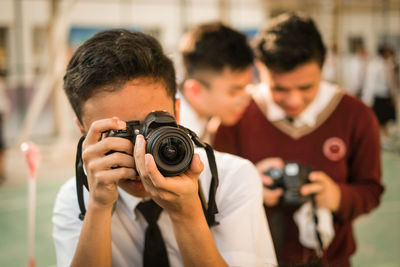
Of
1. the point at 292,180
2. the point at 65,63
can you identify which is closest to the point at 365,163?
the point at 292,180

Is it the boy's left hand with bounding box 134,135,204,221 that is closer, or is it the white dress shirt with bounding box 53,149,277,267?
the boy's left hand with bounding box 134,135,204,221

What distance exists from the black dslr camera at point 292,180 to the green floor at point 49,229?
1.86m

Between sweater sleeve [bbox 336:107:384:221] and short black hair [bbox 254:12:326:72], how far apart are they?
32 cm

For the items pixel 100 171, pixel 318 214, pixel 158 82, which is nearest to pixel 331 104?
pixel 318 214

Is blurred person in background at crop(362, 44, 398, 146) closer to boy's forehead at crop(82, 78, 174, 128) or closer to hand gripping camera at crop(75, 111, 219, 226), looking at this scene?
boy's forehead at crop(82, 78, 174, 128)

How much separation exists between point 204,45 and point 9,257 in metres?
2.34

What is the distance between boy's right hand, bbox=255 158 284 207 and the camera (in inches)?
65.5

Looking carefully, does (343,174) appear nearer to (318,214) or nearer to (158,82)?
(318,214)

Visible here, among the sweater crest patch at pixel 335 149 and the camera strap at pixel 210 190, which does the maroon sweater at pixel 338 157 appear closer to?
the sweater crest patch at pixel 335 149

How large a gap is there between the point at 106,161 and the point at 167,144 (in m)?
0.17

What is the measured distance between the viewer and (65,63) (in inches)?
A: 289

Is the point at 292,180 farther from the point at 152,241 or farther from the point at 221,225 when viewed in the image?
the point at 152,241

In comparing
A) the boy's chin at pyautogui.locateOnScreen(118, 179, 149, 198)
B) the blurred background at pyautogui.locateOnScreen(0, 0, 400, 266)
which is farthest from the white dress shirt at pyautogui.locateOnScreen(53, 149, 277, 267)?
the blurred background at pyautogui.locateOnScreen(0, 0, 400, 266)

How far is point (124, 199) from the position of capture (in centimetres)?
122
